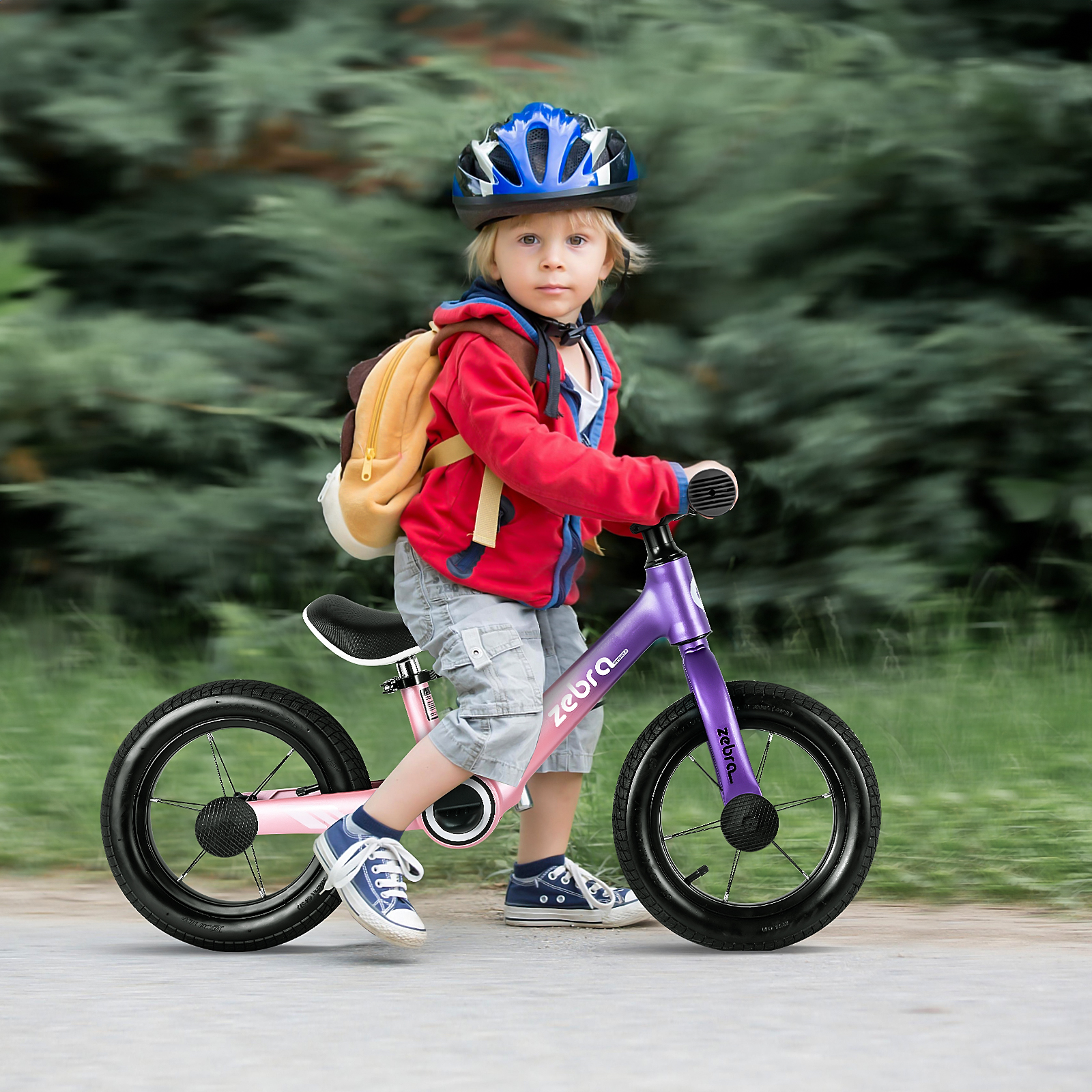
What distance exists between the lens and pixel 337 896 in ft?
12.1

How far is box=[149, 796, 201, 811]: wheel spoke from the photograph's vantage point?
3.74 meters

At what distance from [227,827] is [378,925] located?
46 cm

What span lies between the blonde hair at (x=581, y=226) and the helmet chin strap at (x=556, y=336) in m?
0.03

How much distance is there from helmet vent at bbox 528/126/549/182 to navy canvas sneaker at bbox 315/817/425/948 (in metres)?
1.51

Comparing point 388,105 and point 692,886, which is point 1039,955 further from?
point 388,105

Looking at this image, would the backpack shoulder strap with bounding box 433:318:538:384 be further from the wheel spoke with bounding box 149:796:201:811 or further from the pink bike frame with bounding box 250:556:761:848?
the wheel spoke with bounding box 149:796:201:811

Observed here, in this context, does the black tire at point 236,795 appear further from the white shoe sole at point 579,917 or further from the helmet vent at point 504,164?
the helmet vent at point 504,164

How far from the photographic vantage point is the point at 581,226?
3.50m

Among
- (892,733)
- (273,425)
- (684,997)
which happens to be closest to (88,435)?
(273,425)

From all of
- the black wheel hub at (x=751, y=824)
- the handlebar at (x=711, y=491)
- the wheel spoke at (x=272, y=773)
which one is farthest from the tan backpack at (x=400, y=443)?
the black wheel hub at (x=751, y=824)

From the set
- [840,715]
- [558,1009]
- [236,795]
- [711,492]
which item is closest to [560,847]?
[236,795]

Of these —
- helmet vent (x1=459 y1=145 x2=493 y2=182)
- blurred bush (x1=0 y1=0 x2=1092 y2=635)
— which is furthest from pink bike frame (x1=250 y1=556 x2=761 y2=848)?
blurred bush (x1=0 y1=0 x2=1092 y2=635)

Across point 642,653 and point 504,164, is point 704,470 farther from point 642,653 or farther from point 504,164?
point 504,164

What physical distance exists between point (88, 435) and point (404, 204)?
1.57 m
